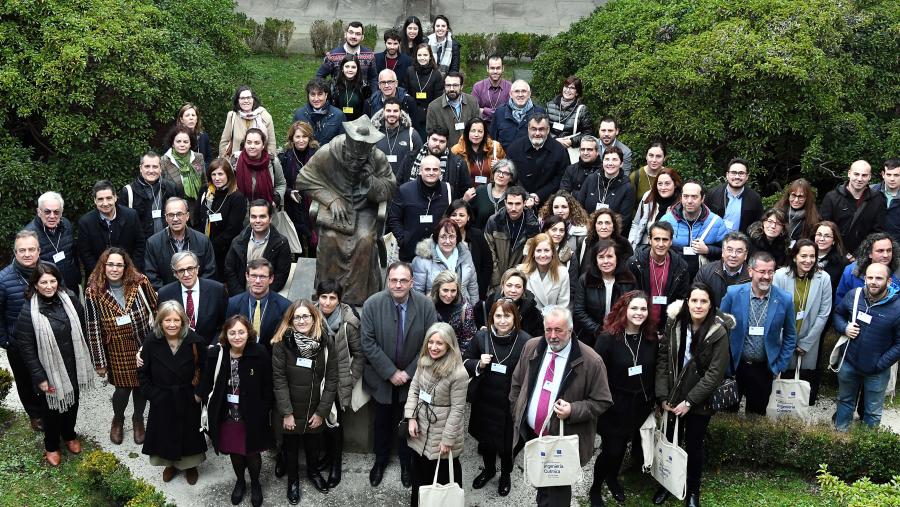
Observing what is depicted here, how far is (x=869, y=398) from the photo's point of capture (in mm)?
10109

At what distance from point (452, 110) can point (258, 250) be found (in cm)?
394

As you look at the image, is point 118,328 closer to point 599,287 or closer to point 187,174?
point 187,174

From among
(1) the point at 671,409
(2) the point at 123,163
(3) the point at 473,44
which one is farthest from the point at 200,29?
(1) the point at 671,409

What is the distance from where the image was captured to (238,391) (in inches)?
353

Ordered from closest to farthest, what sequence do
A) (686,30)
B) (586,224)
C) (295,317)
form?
(295,317) → (586,224) → (686,30)

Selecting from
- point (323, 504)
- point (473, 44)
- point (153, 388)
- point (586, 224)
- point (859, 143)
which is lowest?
point (323, 504)

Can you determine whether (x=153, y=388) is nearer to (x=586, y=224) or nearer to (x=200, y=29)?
(x=586, y=224)

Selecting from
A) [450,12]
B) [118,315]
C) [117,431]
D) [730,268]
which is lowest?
[117,431]

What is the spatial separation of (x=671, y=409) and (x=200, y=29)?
956 cm

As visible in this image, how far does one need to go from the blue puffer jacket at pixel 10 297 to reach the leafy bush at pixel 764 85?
7532 millimetres

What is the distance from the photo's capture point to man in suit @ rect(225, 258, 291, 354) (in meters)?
9.38

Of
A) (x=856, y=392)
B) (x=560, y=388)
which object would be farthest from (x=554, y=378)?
(x=856, y=392)

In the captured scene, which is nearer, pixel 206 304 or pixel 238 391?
pixel 238 391

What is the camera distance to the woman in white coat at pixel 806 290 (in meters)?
9.93
